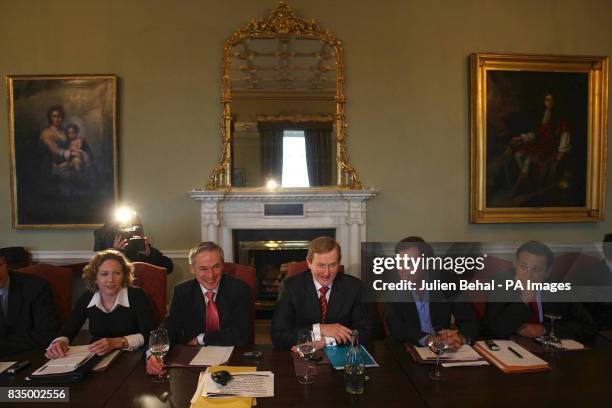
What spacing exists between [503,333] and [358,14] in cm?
353

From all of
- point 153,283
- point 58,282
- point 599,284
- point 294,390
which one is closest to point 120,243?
point 58,282

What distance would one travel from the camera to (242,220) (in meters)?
4.48

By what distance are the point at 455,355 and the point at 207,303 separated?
54.1 inches

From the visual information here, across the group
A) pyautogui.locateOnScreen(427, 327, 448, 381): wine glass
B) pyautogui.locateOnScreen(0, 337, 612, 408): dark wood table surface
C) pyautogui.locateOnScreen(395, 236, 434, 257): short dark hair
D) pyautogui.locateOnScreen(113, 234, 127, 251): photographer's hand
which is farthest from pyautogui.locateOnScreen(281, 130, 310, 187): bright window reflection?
pyautogui.locateOnScreen(427, 327, 448, 381): wine glass

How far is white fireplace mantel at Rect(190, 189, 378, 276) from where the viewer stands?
14.4 ft

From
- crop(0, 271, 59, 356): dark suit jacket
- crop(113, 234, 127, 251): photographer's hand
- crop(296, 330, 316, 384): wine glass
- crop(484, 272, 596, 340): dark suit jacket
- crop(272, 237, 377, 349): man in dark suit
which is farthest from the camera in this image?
crop(113, 234, 127, 251): photographer's hand

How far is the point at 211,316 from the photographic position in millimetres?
2475

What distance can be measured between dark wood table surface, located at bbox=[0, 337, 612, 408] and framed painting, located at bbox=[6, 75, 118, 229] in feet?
8.96

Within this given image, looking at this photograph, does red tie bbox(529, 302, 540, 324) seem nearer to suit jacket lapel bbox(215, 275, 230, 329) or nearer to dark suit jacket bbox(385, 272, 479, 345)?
dark suit jacket bbox(385, 272, 479, 345)

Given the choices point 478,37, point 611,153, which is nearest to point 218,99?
point 478,37

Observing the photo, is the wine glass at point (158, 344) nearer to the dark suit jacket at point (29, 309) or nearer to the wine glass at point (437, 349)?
the dark suit jacket at point (29, 309)

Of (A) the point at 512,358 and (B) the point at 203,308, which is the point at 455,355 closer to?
(A) the point at 512,358

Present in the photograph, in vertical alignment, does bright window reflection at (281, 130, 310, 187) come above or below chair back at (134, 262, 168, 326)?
above

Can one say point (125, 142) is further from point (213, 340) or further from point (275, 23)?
point (213, 340)
